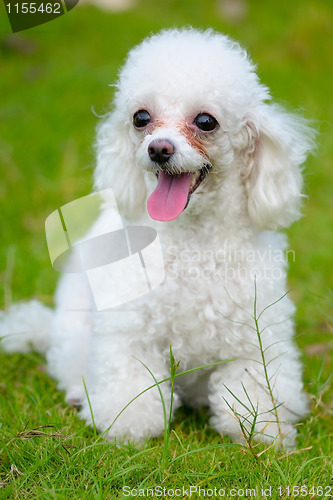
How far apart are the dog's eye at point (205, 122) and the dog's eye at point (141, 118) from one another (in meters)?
0.17

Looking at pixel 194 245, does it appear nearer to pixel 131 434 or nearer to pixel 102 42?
pixel 131 434

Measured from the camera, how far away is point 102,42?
247 inches

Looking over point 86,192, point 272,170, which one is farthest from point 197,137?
point 86,192

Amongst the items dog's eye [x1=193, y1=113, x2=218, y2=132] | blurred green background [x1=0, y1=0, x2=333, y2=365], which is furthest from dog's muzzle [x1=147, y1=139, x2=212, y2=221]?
blurred green background [x1=0, y1=0, x2=333, y2=365]

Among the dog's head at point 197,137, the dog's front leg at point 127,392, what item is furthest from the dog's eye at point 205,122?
the dog's front leg at point 127,392

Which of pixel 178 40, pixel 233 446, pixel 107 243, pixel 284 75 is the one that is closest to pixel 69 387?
pixel 107 243

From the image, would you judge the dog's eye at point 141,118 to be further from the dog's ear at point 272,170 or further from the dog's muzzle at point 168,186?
the dog's ear at point 272,170

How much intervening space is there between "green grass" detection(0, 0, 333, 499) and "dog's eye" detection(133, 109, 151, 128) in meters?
0.46

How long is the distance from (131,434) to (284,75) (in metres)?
4.49

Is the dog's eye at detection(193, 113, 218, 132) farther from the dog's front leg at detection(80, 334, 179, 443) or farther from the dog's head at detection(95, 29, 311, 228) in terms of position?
the dog's front leg at detection(80, 334, 179, 443)

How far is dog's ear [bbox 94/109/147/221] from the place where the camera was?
2.26 m

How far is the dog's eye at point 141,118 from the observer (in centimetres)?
206

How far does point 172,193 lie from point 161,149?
0.59 ft

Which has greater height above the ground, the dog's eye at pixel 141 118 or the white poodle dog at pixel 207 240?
the dog's eye at pixel 141 118
